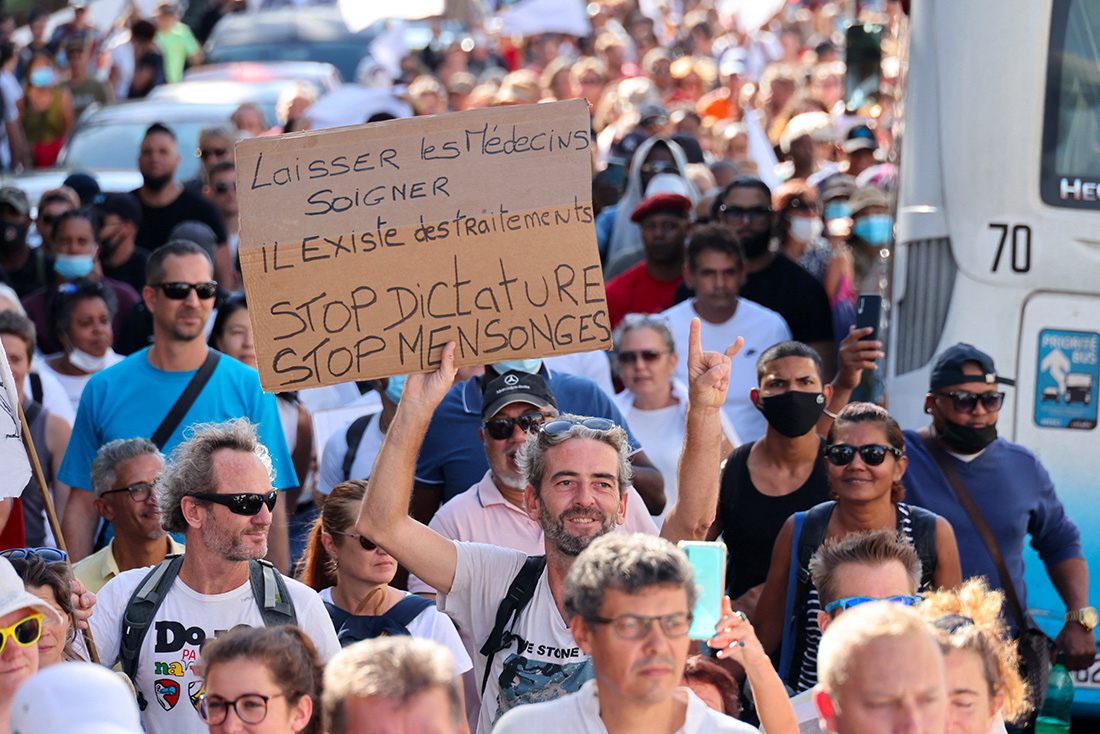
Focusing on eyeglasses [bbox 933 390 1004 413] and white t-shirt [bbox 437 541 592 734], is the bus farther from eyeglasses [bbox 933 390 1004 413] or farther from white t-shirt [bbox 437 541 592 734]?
white t-shirt [bbox 437 541 592 734]

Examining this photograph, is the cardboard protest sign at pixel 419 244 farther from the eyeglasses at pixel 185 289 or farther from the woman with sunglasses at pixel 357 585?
the eyeglasses at pixel 185 289

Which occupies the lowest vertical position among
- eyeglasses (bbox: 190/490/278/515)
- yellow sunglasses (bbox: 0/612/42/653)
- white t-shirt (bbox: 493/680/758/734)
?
white t-shirt (bbox: 493/680/758/734)

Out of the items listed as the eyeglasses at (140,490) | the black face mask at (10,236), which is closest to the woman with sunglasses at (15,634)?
the eyeglasses at (140,490)

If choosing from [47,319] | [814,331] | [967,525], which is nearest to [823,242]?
[814,331]

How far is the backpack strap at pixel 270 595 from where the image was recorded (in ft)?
14.0

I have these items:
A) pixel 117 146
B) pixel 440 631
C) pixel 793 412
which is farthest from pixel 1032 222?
pixel 117 146

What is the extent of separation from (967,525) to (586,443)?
2176mm

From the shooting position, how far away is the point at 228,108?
1355 cm

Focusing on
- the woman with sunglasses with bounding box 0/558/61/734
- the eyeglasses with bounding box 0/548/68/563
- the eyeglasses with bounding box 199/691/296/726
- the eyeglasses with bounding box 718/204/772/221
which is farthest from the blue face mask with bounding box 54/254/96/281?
the eyeglasses with bounding box 199/691/296/726

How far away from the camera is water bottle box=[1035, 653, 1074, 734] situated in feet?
20.2

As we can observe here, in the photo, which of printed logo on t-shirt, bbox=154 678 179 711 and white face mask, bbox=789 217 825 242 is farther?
white face mask, bbox=789 217 825 242

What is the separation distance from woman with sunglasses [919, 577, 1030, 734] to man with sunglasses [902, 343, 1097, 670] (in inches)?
72.2

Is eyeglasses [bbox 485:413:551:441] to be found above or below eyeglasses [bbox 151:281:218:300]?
below

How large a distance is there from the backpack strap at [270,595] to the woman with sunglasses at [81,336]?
330 cm
